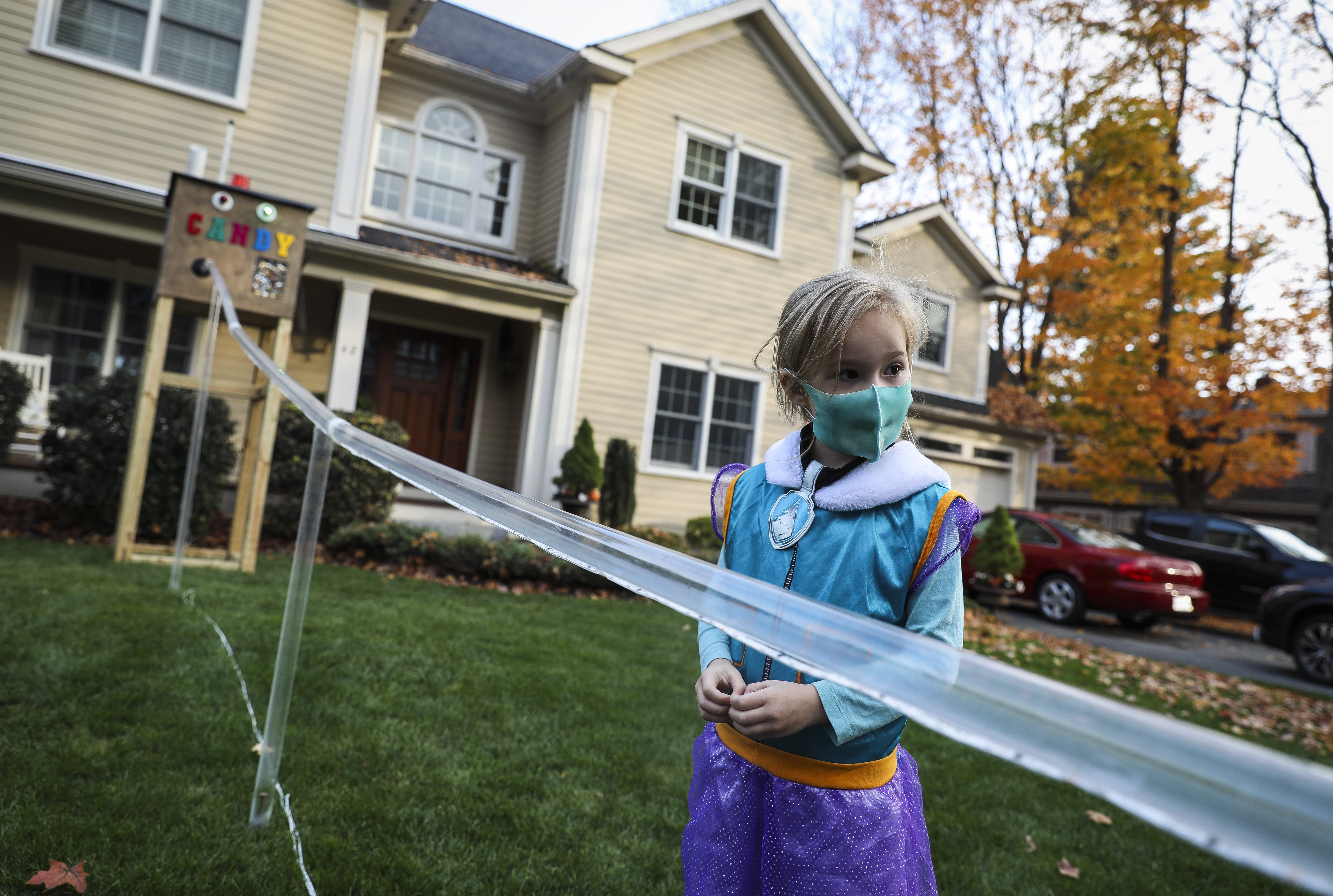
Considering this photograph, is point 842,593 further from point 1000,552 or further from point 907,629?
point 1000,552

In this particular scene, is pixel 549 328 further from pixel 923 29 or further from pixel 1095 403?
pixel 923 29

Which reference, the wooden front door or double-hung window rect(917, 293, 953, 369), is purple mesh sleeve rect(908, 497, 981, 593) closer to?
the wooden front door

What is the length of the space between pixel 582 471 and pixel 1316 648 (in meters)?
8.31

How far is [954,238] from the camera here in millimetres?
16297

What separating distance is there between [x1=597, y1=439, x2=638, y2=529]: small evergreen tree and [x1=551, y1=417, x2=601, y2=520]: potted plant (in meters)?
0.22

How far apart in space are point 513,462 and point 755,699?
1168cm

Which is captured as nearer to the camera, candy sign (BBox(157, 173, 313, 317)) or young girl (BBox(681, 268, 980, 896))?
young girl (BBox(681, 268, 980, 896))

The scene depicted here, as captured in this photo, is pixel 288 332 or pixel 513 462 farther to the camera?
pixel 513 462

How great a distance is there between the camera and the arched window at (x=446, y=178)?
11.4 meters

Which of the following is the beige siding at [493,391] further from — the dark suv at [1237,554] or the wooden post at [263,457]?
the dark suv at [1237,554]

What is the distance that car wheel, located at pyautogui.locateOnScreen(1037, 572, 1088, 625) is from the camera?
413 inches

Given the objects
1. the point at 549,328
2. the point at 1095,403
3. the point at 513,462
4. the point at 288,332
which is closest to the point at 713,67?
the point at 549,328

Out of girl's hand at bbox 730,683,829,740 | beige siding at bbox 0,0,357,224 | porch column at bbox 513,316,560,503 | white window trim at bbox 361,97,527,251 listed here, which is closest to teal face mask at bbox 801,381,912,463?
girl's hand at bbox 730,683,829,740

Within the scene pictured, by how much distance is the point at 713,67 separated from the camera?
1223cm
